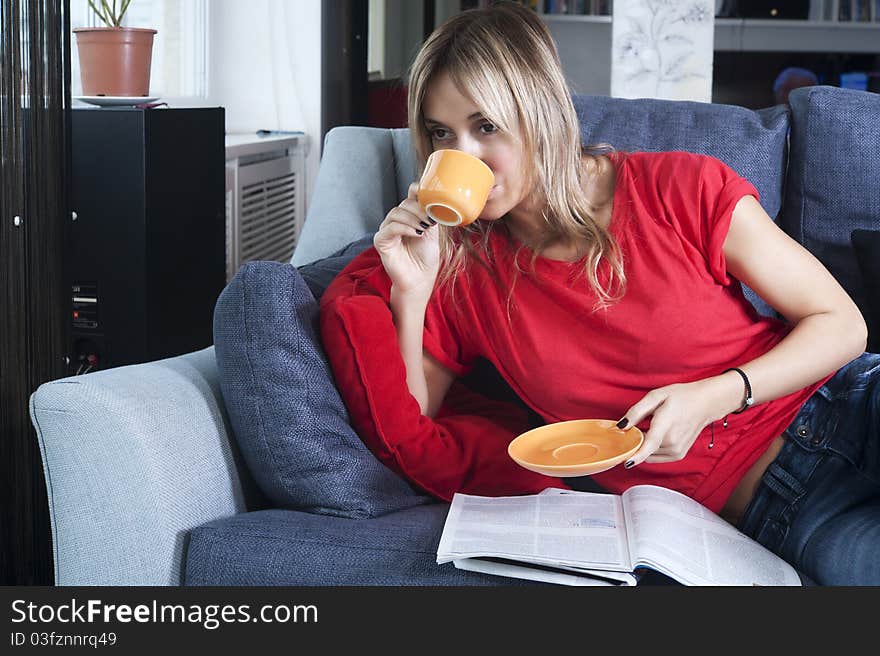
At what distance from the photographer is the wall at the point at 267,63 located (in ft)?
11.2

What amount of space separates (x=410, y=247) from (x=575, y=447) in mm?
363

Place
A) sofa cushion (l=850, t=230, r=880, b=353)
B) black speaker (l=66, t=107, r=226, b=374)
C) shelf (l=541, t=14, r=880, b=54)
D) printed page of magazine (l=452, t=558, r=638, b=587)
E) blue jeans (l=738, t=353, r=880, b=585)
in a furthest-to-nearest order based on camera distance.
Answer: shelf (l=541, t=14, r=880, b=54) < black speaker (l=66, t=107, r=226, b=374) < sofa cushion (l=850, t=230, r=880, b=353) < blue jeans (l=738, t=353, r=880, b=585) < printed page of magazine (l=452, t=558, r=638, b=587)

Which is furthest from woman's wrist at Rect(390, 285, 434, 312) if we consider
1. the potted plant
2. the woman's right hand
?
the potted plant

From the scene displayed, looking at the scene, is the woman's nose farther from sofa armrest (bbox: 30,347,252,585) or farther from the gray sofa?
sofa armrest (bbox: 30,347,252,585)

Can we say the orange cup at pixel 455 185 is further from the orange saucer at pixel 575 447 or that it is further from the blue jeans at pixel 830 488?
the blue jeans at pixel 830 488

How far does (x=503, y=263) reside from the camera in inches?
58.3

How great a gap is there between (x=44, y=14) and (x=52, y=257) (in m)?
0.35

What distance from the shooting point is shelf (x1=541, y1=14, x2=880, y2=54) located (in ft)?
19.8

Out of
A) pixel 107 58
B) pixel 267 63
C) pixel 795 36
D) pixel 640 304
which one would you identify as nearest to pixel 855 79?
pixel 795 36

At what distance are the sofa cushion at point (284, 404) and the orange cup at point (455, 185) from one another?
0.85 ft

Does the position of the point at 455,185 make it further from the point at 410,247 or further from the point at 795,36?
the point at 795,36

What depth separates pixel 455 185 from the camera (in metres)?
1.15

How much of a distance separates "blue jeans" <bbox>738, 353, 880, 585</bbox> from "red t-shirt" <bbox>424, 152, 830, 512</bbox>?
39 mm

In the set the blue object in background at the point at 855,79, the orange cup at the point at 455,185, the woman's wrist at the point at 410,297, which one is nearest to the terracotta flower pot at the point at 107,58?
the woman's wrist at the point at 410,297
